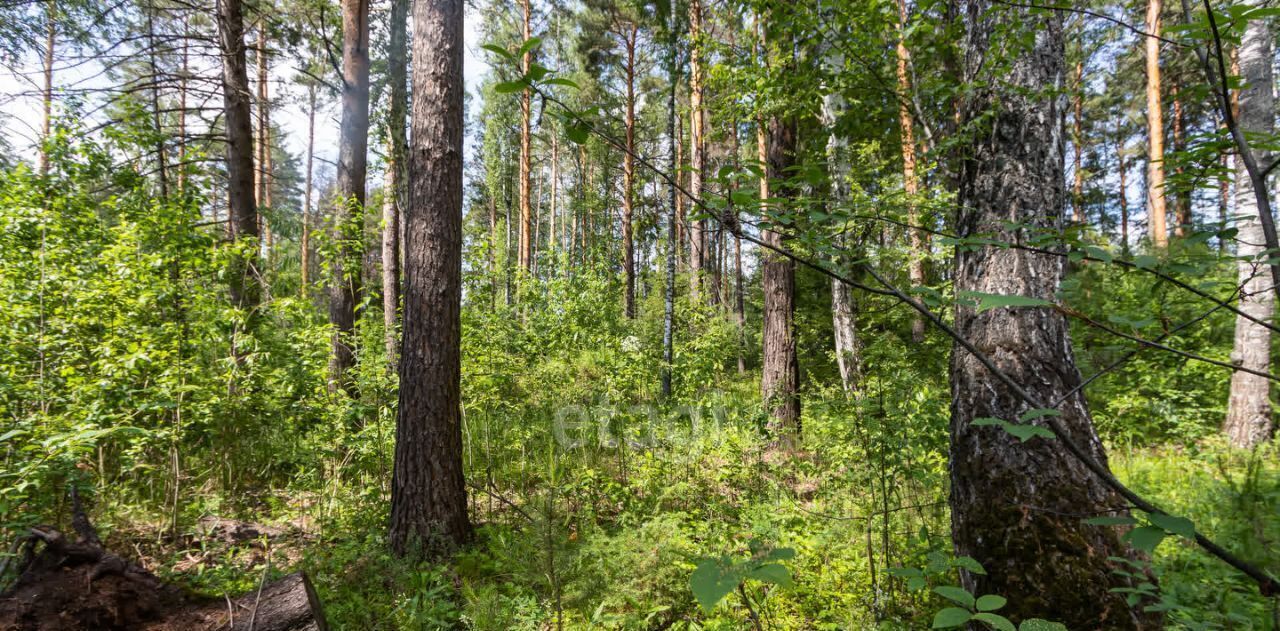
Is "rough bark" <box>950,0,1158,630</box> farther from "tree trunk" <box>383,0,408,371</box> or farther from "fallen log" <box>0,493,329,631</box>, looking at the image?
"tree trunk" <box>383,0,408,371</box>

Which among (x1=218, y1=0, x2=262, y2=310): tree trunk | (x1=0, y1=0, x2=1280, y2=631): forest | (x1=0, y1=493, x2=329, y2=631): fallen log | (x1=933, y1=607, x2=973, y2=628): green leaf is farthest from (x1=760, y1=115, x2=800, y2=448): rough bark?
(x1=218, y1=0, x2=262, y2=310): tree trunk

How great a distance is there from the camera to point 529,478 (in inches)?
190

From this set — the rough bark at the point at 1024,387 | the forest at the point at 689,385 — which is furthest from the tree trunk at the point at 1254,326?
the rough bark at the point at 1024,387

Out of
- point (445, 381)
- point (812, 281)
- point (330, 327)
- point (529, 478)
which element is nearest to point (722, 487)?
point (529, 478)

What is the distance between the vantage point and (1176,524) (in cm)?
81

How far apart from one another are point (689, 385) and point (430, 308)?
3.81 metres

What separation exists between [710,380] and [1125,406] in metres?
4.88

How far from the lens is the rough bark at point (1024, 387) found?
1.99m

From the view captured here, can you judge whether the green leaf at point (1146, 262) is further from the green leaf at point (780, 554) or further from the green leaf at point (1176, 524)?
the green leaf at point (780, 554)

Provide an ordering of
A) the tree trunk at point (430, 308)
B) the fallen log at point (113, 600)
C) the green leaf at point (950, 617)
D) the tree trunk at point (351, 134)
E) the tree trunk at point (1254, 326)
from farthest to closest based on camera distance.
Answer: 1. the tree trunk at point (351, 134)
2. the tree trunk at point (1254, 326)
3. the tree trunk at point (430, 308)
4. the fallen log at point (113, 600)
5. the green leaf at point (950, 617)

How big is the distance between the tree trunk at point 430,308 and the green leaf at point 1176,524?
348 cm

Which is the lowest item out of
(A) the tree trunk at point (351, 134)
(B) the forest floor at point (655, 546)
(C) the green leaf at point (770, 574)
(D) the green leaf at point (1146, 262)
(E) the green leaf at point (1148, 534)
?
(B) the forest floor at point (655, 546)

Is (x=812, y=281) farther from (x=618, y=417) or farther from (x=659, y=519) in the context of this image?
(x=659, y=519)

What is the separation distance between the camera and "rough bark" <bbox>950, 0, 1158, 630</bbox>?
199cm
